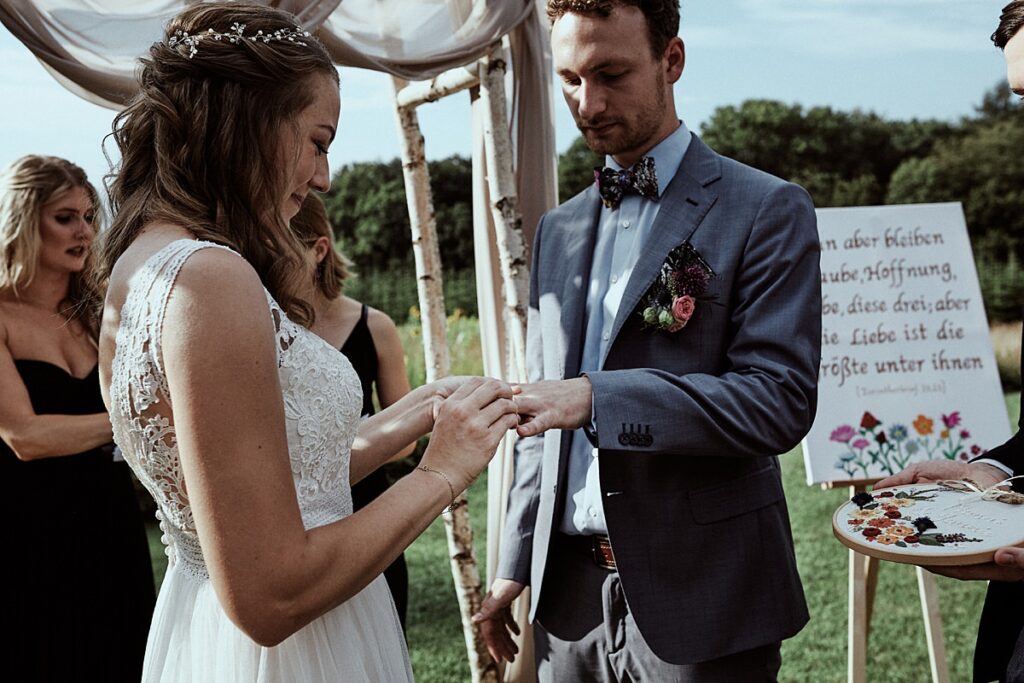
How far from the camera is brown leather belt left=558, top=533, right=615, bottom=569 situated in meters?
2.13

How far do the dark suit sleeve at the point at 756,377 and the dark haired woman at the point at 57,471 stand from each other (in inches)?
70.1

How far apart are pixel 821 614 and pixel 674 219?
4.24m

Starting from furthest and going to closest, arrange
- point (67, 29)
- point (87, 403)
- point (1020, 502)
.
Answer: point (87, 403) → point (67, 29) → point (1020, 502)

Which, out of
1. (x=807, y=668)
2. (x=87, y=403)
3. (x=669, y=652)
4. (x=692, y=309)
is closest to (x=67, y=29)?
(x=87, y=403)

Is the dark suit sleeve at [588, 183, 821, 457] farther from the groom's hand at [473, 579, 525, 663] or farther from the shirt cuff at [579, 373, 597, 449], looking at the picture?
the groom's hand at [473, 579, 525, 663]

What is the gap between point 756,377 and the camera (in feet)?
6.39

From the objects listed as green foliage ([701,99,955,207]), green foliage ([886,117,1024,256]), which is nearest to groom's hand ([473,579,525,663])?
green foliage ([701,99,955,207])

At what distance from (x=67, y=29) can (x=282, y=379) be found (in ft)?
4.88

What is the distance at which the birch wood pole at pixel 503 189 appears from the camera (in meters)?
3.14

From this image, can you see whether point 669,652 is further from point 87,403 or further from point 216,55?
point 87,403

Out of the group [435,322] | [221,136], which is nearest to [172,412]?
[221,136]

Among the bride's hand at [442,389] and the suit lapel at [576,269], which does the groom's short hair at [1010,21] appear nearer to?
the suit lapel at [576,269]

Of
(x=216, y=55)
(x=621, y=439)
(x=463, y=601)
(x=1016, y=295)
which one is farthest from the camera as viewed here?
(x=1016, y=295)

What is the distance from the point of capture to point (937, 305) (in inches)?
149
